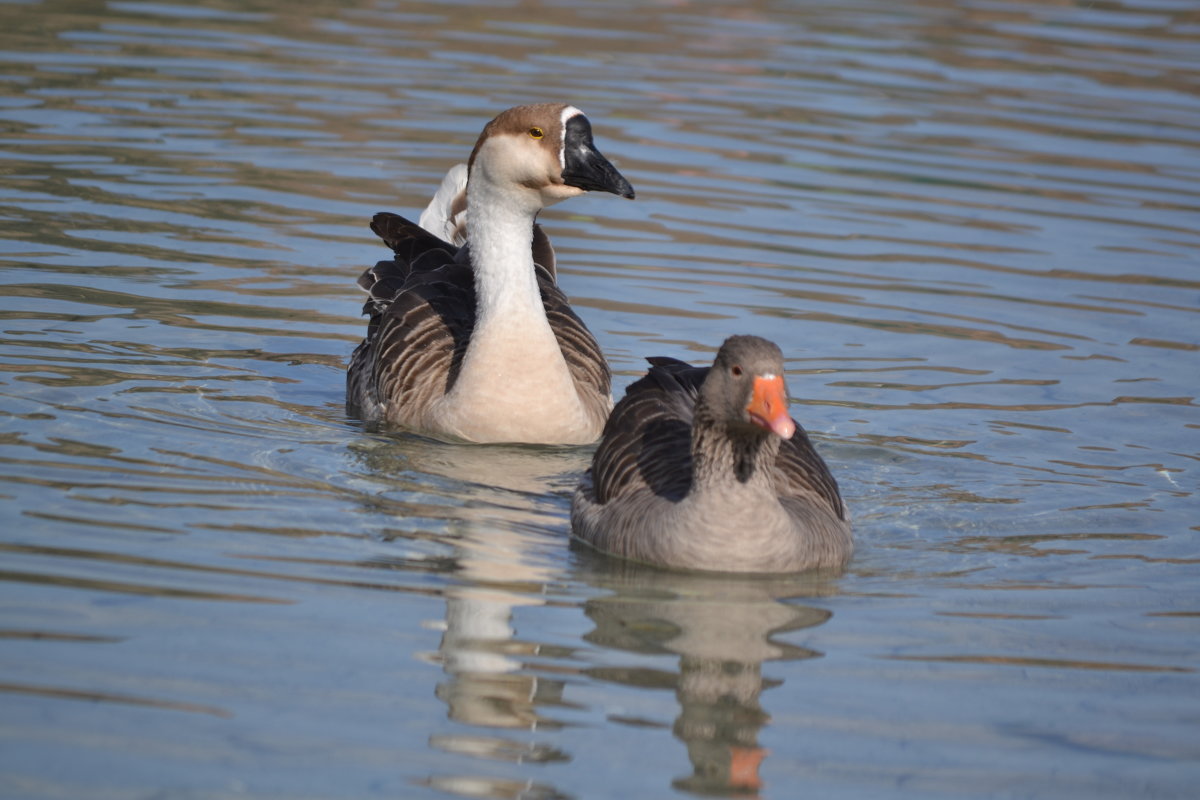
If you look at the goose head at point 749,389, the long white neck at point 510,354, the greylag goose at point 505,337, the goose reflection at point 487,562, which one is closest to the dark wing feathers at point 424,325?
the greylag goose at point 505,337

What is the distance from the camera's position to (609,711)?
6.23 meters

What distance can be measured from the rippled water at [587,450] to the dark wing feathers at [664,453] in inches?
16.6

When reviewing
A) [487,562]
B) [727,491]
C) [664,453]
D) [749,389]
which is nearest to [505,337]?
[664,453]

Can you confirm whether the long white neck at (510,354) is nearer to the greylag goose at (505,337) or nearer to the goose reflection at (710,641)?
the greylag goose at (505,337)

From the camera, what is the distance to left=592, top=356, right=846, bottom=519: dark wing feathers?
8.34 metres

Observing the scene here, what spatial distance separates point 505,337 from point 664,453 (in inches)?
74.5

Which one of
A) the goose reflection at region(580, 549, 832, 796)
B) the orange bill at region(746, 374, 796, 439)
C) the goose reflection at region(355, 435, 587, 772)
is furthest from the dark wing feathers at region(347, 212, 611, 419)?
the orange bill at region(746, 374, 796, 439)

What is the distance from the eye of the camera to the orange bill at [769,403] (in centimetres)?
728

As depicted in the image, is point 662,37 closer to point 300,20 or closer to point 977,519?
point 300,20

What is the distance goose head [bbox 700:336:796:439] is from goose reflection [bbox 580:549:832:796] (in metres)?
0.73

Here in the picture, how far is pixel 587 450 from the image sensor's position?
10.1 metres

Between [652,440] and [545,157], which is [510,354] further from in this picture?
[652,440]

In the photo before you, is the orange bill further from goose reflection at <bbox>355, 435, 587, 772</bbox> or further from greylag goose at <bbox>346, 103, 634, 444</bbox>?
greylag goose at <bbox>346, 103, 634, 444</bbox>

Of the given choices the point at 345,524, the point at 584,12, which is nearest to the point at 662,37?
the point at 584,12
